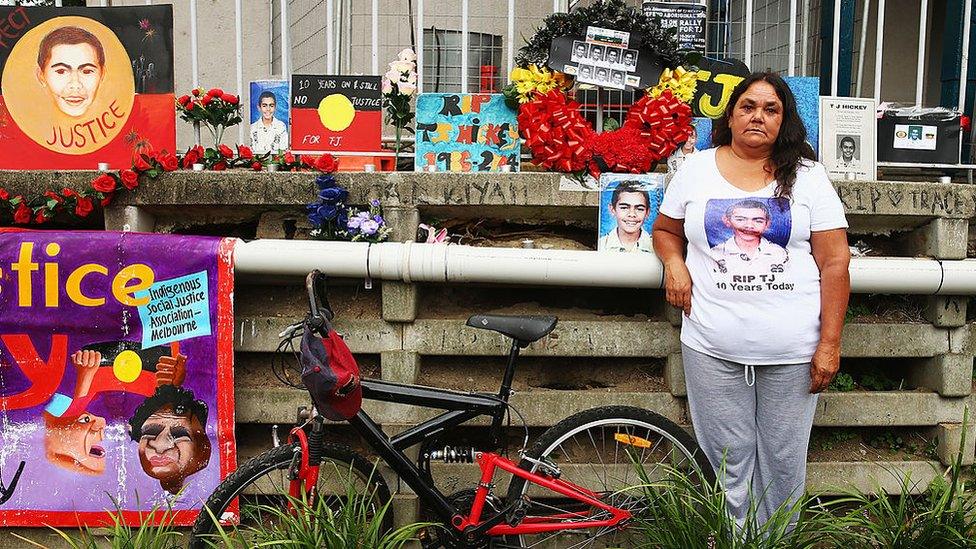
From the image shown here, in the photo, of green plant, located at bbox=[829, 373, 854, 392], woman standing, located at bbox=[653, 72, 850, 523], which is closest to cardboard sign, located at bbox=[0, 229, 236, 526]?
woman standing, located at bbox=[653, 72, 850, 523]

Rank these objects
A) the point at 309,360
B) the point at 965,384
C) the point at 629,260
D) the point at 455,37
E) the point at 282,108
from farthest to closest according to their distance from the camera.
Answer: the point at 455,37 → the point at 282,108 → the point at 965,384 → the point at 629,260 → the point at 309,360

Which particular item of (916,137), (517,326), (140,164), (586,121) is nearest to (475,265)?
(517,326)

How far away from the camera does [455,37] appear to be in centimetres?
621

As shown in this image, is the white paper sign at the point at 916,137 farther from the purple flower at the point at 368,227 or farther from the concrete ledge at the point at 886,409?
the purple flower at the point at 368,227

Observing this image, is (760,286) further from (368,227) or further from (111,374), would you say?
(111,374)

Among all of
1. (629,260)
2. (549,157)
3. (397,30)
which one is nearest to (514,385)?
(629,260)

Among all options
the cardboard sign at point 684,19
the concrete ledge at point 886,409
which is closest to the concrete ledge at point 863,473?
the concrete ledge at point 886,409

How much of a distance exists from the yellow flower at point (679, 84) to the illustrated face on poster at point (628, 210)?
51 cm

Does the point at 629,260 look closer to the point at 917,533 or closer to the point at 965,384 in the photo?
the point at 917,533

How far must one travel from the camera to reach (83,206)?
3.63 m

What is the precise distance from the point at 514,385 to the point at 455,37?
138 inches

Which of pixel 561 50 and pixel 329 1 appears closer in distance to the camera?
pixel 561 50

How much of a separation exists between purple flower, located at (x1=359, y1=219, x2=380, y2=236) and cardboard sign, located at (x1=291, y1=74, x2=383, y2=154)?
20.8 inches

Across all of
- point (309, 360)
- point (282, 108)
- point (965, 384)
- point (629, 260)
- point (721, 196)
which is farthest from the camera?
point (282, 108)
